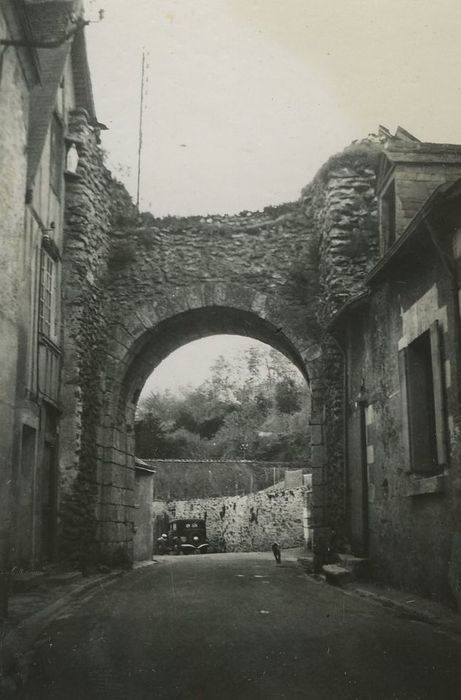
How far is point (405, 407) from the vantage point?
8234 millimetres

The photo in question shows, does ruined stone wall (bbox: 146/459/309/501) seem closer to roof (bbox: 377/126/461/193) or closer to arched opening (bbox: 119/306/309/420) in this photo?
arched opening (bbox: 119/306/309/420)

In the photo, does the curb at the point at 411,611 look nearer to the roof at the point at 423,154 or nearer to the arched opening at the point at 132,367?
the arched opening at the point at 132,367

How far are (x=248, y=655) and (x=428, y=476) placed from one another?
3.68 meters

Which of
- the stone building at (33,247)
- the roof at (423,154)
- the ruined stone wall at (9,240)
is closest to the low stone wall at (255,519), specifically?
the stone building at (33,247)

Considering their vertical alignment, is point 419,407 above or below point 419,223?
below

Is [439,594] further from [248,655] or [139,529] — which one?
[139,529]

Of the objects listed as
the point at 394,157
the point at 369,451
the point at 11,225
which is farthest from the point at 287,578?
the point at 11,225

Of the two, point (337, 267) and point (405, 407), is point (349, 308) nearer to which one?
point (337, 267)

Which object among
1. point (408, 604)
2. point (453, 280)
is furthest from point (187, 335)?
point (408, 604)

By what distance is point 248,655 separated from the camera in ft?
15.6

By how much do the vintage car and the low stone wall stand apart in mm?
1821

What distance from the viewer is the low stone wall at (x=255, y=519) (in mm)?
25078

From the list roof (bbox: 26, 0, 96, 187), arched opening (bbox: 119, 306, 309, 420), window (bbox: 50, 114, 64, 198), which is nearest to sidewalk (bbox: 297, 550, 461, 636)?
arched opening (bbox: 119, 306, 309, 420)

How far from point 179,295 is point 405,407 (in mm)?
6128
